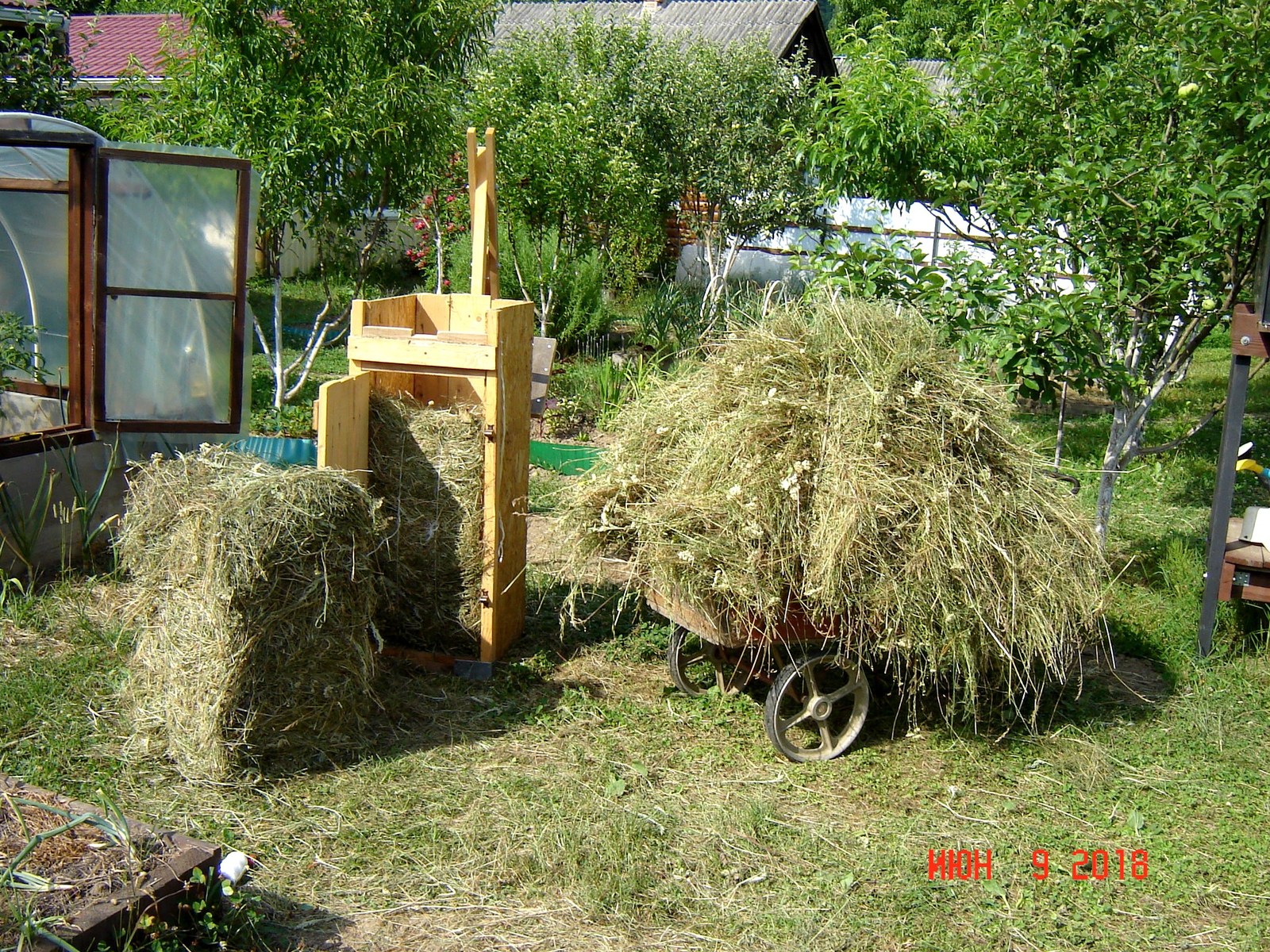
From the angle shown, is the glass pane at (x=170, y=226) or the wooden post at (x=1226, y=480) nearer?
the wooden post at (x=1226, y=480)

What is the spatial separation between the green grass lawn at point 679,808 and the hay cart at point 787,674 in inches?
5.1

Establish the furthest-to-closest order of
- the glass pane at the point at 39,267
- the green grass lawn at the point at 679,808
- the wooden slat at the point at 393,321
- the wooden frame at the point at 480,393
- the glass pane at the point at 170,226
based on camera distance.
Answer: the glass pane at the point at 39,267
the glass pane at the point at 170,226
the wooden slat at the point at 393,321
the wooden frame at the point at 480,393
the green grass lawn at the point at 679,808

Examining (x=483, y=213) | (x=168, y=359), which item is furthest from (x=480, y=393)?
(x=168, y=359)

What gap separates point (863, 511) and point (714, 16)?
Result: 19943 millimetres

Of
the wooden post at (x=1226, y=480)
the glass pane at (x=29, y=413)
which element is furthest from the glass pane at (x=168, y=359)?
the wooden post at (x=1226, y=480)

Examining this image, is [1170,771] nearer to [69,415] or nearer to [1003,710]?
[1003,710]

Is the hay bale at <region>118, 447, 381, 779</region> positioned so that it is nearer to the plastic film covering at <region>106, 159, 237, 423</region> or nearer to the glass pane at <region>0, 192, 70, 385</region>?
the plastic film covering at <region>106, 159, 237, 423</region>

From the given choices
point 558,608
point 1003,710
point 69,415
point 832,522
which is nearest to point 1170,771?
point 1003,710

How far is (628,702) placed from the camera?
4863mm

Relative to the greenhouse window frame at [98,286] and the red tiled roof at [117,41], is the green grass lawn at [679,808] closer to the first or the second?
the greenhouse window frame at [98,286]

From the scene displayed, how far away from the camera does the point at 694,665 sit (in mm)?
5250

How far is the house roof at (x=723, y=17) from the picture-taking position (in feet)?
64.3

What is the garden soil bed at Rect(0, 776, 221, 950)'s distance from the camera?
2637 millimetres

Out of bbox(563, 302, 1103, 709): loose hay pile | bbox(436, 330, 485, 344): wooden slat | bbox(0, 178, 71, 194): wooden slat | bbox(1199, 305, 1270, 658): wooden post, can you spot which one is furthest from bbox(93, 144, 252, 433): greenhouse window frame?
bbox(1199, 305, 1270, 658): wooden post
